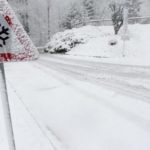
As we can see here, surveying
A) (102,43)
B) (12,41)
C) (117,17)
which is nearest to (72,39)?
(102,43)

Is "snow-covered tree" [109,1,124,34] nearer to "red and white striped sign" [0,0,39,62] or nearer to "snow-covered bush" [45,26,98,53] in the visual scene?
"snow-covered bush" [45,26,98,53]

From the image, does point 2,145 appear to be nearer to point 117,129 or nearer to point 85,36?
point 117,129

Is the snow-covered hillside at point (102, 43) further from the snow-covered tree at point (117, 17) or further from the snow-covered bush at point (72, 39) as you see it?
the snow-covered tree at point (117, 17)

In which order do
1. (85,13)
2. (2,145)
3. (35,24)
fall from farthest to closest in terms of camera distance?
1. (35,24)
2. (85,13)
3. (2,145)

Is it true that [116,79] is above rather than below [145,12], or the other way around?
below

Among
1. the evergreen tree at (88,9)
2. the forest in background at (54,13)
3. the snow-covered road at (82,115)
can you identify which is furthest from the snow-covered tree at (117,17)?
the snow-covered road at (82,115)

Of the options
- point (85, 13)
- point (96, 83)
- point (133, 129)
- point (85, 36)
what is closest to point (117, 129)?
point (133, 129)

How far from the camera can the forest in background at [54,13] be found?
3844cm

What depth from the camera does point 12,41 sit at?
2.79m

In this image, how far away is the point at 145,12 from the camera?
4309 centimetres

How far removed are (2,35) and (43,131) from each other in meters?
2.28

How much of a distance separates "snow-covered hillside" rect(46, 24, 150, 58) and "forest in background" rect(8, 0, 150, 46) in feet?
20.2

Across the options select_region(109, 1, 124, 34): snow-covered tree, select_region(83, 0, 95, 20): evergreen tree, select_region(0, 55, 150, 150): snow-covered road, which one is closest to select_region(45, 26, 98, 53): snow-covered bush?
select_region(109, 1, 124, 34): snow-covered tree

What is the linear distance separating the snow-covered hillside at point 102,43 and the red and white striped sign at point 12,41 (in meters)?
17.4
